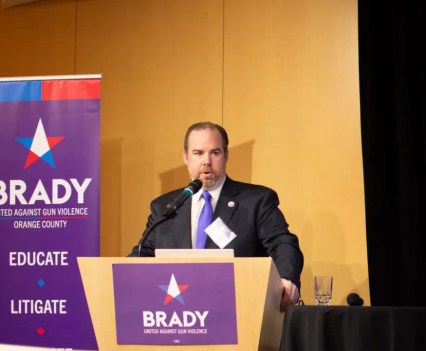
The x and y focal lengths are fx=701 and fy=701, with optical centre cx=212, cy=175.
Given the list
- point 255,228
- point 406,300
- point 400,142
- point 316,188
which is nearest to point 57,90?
point 255,228

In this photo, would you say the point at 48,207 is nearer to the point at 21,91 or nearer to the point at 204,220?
the point at 21,91

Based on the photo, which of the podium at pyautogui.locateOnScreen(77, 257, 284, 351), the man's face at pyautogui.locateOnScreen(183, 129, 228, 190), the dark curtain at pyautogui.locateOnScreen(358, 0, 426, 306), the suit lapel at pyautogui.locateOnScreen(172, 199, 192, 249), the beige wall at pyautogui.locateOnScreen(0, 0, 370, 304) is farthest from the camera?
the beige wall at pyautogui.locateOnScreen(0, 0, 370, 304)

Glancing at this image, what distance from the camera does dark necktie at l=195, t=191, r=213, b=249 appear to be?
12.2ft

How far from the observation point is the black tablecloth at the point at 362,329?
246 centimetres

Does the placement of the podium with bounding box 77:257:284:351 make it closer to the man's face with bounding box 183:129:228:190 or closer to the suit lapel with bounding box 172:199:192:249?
the suit lapel with bounding box 172:199:192:249

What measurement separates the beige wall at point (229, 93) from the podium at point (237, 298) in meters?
2.07

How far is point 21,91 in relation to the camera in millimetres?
4301

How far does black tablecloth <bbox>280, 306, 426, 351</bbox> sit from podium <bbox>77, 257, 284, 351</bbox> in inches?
6.6

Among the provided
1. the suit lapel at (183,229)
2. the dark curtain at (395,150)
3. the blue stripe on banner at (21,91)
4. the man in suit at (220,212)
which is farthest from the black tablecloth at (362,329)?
the blue stripe on banner at (21,91)

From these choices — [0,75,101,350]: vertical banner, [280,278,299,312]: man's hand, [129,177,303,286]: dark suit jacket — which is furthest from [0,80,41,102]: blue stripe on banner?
[280,278,299,312]: man's hand

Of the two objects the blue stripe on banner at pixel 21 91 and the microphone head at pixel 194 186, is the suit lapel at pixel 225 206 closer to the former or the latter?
the microphone head at pixel 194 186

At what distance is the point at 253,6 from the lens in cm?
495

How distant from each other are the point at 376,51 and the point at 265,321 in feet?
8.17

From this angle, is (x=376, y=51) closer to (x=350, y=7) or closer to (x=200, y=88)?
(x=350, y=7)
